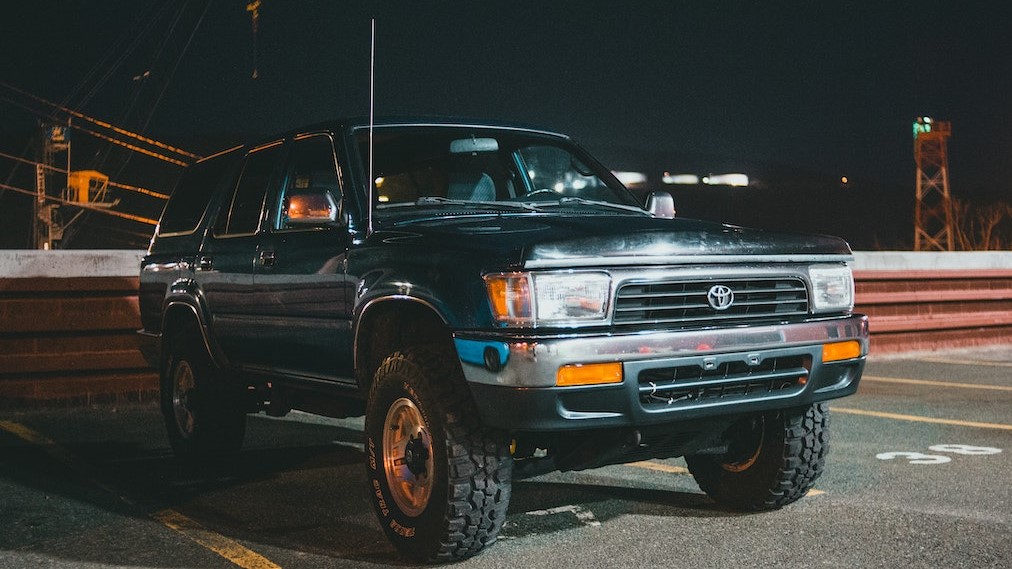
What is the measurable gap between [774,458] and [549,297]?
173cm

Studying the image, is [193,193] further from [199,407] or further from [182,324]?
[199,407]

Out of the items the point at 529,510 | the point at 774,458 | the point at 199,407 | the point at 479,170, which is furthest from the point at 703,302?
the point at 199,407

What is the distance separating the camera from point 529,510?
18.7 feet

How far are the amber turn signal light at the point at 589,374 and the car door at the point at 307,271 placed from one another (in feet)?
4.40

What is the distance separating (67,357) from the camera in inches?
374

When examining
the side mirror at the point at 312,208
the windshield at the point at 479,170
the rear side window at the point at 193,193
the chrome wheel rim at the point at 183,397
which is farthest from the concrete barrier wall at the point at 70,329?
the side mirror at the point at 312,208

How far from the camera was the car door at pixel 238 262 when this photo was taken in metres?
6.19

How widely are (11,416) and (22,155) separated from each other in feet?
645

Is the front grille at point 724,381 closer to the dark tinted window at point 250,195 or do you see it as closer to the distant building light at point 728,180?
the dark tinted window at point 250,195

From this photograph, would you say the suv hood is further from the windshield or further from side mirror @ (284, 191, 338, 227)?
the windshield

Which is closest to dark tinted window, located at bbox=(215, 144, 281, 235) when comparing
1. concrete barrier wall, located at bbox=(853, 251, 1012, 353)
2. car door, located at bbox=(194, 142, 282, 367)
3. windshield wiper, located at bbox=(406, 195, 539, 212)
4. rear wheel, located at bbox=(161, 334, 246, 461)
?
car door, located at bbox=(194, 142, 282, 367)

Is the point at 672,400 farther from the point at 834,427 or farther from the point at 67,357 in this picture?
the point at 67,357

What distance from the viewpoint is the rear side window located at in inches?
280

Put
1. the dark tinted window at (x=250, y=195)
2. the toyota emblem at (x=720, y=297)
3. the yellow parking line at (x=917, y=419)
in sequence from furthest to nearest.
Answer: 1. the yellow parking line at (x=917, y=419)
2. the dark tinted window at (x=250, y=195)
3. the toyota emblem at (x=720, y=297)
